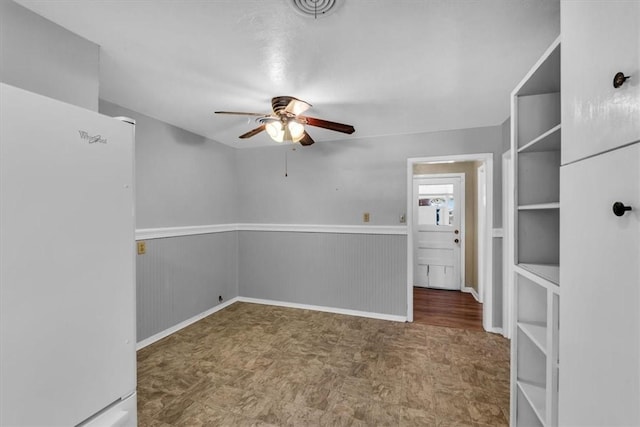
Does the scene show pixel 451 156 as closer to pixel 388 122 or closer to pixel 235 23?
pixel 388 122

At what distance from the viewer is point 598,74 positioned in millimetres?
786

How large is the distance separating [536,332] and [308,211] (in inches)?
115

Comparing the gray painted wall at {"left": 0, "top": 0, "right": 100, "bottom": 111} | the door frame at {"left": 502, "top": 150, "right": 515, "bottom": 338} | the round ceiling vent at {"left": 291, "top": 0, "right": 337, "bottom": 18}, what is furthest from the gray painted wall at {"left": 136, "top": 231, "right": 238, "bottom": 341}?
the door frame at {"left": 502, "top": 150, "right": 515, "bottom": 338}

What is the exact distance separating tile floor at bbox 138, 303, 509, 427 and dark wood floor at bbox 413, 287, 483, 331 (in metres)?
0.22

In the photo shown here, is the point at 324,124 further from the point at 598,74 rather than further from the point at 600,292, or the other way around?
the point at 600,292

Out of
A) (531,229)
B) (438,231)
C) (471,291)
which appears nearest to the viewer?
(531,229)

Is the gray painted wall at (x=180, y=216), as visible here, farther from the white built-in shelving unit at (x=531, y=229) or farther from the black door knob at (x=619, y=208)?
the black door knob at (x=619, y=208)

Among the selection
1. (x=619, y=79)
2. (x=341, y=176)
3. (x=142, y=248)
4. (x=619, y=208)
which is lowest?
(x=142, y=248)

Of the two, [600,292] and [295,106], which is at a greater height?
[295,106]

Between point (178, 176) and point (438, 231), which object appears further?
point (438, 231)

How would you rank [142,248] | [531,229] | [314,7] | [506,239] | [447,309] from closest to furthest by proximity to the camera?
[314,7]
[531,229]
[142,248]
[506,239]
[447,309]

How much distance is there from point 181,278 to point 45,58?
2.48m

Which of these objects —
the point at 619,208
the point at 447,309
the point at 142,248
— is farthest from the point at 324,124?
the point at 447,309

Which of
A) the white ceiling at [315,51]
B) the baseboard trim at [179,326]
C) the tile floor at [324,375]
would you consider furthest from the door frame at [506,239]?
the baseboard trim at [179,326]
